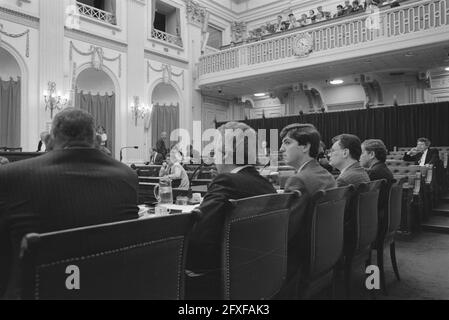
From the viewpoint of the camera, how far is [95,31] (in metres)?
9.58

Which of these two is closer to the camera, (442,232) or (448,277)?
(448,277)

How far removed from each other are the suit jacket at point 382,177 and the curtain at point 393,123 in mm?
7215

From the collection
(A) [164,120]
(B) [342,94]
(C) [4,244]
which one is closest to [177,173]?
(C) [4,244]

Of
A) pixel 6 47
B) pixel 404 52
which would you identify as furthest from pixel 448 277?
pixel 6 47

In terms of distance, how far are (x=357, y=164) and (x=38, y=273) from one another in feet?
8.20

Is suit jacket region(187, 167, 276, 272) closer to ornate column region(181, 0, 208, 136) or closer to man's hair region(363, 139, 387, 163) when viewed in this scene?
man's hair region(363, 139, 387, 163)

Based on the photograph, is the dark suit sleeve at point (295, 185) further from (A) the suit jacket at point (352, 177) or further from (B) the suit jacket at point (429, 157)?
(B) the suit jacket at point (429, 157)

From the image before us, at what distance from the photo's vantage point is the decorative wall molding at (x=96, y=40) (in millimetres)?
9109

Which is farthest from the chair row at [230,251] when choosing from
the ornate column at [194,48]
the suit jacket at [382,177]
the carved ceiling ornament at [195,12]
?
the carved ceiling ornament at [195,12]

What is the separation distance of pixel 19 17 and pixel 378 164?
8.26 metres

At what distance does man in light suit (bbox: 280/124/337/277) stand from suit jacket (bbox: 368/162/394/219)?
865 mm

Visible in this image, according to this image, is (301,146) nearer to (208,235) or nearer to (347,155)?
(347,155)

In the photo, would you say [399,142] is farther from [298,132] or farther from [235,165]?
[235,165]

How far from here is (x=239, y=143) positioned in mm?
1862
